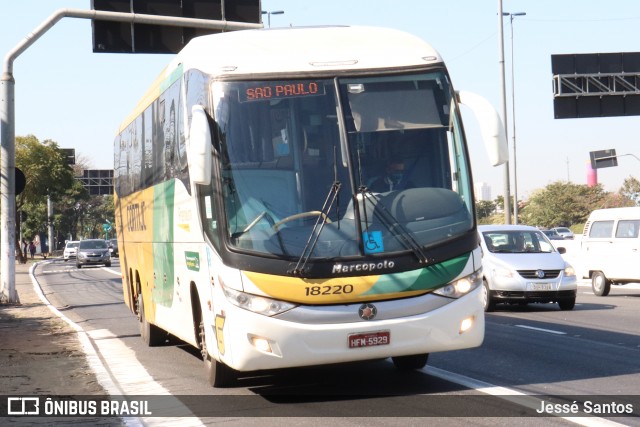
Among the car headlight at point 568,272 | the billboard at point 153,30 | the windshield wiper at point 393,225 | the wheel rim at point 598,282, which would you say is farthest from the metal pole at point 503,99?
the windshield wiper at point 393,225

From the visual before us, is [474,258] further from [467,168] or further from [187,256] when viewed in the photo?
[187,256]

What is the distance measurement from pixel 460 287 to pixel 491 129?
4.87 feet

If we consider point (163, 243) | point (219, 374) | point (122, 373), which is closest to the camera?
point (219, 374)

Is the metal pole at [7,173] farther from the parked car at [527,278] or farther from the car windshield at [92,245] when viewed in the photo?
the car windshield at [92,245]

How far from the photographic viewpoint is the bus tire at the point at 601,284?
2658 cm

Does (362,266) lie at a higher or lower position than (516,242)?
higher

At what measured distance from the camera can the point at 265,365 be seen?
31.1ft

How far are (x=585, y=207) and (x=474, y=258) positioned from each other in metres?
98.8

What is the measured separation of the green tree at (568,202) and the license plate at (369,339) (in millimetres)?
97230

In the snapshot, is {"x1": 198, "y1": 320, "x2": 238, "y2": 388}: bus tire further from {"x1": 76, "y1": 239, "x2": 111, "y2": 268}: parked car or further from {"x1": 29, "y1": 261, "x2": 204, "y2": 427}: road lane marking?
{"x1": 76, "y1": 239, "x2": 111, "y2": 268}: parked car

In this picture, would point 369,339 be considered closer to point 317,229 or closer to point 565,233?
point 317,229

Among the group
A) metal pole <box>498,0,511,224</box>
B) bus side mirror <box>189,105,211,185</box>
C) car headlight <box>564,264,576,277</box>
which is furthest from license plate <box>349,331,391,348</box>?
metal pole <box>498,0,511,224</box>

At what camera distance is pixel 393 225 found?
971cm

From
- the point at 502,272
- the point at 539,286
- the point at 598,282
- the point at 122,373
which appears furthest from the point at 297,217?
the point at 598,282
